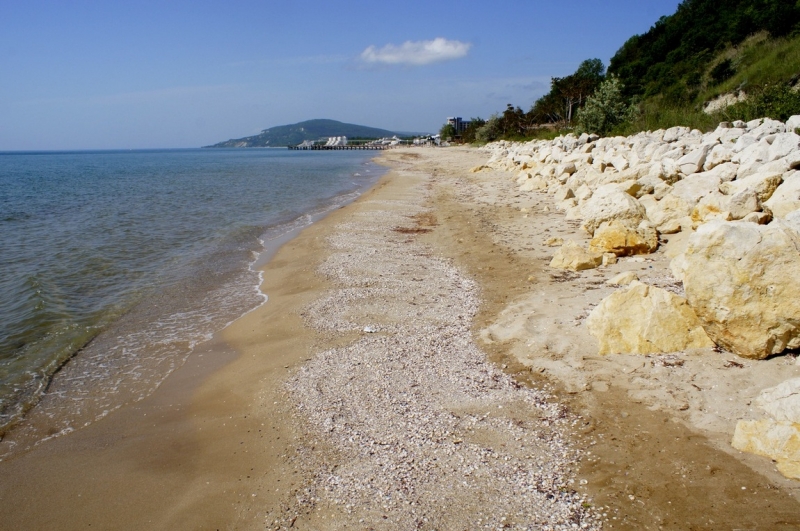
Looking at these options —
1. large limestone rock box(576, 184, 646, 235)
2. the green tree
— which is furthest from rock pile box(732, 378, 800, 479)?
the green tree

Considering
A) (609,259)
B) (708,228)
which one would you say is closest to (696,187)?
(609,259)

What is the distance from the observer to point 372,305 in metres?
8.43

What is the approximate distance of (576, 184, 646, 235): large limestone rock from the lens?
1002 centimetres

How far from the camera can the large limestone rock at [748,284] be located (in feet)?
15.4

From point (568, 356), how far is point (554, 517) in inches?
101

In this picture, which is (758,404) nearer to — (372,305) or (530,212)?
(372,305)

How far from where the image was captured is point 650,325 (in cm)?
557

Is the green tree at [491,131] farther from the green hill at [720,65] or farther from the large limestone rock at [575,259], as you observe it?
the large limestone rock at [575,259]

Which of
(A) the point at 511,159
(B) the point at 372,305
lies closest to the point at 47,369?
(B) the point at 372,305

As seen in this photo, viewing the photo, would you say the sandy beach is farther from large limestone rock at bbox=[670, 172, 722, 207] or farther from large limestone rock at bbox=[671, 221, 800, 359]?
large limestone rock at bbox=[670, 172, 722, 207]

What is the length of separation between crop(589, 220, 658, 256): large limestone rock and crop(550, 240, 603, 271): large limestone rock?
28 cm

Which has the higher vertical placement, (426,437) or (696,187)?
(696,187)

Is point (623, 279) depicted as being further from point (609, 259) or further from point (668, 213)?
point (668, 213)

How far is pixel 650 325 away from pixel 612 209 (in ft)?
17.1
